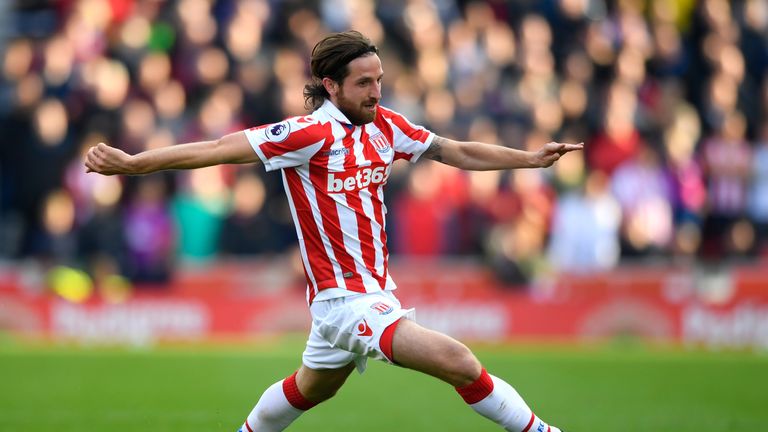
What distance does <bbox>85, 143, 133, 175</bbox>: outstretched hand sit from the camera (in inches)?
261

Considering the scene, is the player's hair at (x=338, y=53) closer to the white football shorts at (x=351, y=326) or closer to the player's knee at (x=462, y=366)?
the white football shorts at (x=351, y=326)

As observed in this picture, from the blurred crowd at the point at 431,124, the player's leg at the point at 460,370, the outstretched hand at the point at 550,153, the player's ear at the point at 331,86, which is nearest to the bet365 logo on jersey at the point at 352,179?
the player's ear at the point at 331,86

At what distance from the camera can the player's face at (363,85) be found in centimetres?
705

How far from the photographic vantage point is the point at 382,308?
7.00 m

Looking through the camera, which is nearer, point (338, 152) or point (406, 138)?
point (338, 152)

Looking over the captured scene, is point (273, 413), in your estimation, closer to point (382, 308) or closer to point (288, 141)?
point (382, 308)

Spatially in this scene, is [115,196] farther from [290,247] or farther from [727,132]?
[727,132]

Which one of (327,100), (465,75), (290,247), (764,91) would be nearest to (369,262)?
(327,100)

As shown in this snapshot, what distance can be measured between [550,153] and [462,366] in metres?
1.40

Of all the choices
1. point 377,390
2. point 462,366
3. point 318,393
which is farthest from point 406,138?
point 377,390

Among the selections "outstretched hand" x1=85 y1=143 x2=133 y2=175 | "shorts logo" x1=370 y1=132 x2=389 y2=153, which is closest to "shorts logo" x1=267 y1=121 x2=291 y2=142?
"shorts logo" x1=370 y1=132 x2=389 y2=153

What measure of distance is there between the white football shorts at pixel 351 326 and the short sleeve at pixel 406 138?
33.2 inches

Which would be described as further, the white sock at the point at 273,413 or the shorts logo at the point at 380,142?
the white sock at the point at 273,413

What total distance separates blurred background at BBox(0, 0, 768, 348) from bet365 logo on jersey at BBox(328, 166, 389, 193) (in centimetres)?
981
